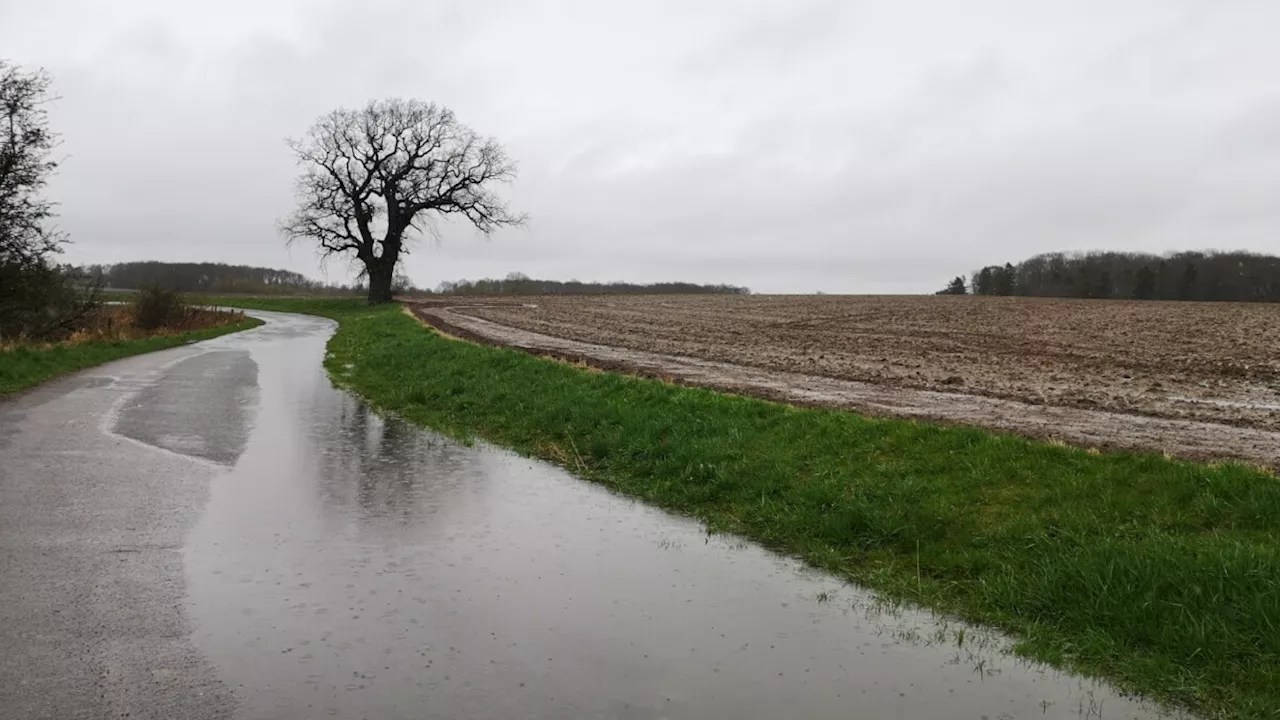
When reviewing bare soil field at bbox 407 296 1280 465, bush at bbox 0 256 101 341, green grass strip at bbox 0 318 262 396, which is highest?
bush at bbox 0 256 101 341

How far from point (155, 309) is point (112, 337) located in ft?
29.5

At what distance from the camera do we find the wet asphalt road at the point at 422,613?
4.57 meters

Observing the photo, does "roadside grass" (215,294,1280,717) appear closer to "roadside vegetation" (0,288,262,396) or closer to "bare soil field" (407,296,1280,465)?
"bare soil field" (407,296,1280,465)

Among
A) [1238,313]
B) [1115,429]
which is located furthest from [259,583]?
[1238,313]

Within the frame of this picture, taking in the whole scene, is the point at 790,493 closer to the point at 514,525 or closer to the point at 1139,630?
the point at 514,525

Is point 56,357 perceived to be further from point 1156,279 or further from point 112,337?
point 1156,279

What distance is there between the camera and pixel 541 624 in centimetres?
559

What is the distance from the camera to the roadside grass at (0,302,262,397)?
1800cm

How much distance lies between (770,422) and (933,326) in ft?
88.4

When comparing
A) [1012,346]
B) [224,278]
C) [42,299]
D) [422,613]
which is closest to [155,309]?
[42,299]

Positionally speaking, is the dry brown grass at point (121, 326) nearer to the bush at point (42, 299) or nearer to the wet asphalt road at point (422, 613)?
the bush at point (42, 299)

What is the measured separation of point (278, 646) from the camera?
506 cm

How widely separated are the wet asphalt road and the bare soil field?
6.24m

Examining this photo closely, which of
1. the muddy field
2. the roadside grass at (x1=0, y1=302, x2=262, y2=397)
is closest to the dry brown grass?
the roadside grass at (x1=0, y1=302, x2=262, y2=397)
